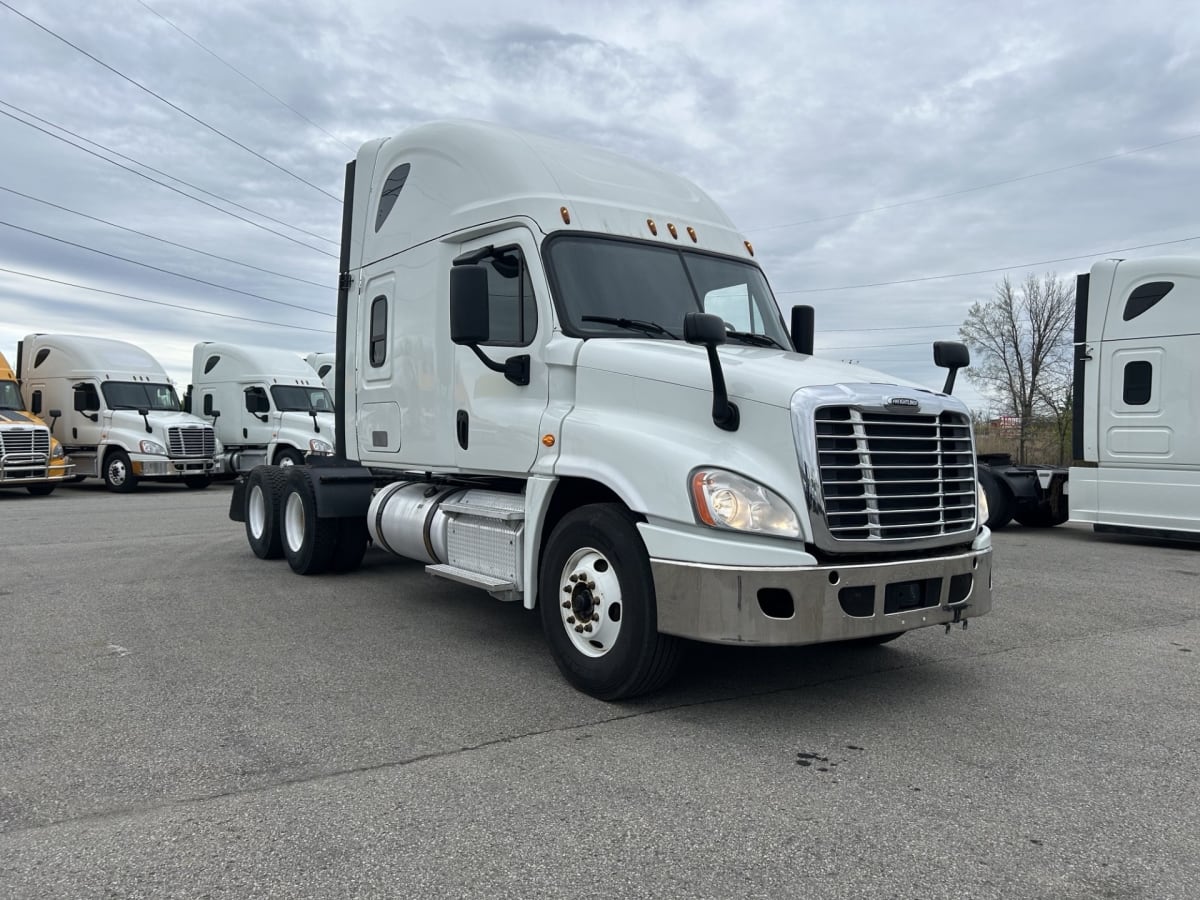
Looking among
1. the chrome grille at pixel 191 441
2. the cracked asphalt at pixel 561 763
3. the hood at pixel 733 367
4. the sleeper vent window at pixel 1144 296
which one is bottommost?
the cracked asphalt at pixel 561 763

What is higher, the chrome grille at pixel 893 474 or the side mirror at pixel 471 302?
the side mirror at pixel 471 302

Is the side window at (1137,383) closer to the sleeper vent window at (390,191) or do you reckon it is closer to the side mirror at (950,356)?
the side mirror at (950,356)

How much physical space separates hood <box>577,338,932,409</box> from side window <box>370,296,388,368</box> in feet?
9.06

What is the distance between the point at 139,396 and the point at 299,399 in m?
3.69

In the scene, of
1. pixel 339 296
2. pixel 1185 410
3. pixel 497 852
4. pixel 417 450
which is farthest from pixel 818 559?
pixel 1185 410

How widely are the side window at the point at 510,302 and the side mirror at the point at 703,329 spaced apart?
145 centimetres

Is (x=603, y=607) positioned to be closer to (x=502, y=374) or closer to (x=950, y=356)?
(x=502, y=374)

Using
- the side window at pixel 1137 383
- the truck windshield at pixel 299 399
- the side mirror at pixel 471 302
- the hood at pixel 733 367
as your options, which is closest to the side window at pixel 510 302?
the side mirror at pixel 471 302

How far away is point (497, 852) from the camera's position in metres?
3.09

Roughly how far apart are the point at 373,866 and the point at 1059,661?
15.1ft

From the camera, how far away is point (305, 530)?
343 inches

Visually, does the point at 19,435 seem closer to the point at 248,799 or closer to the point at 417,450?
the point at 417,450

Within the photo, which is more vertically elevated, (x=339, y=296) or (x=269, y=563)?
(x=339, y=296)

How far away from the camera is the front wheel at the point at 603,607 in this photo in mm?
4555
